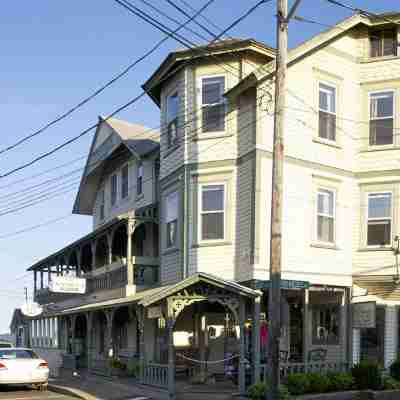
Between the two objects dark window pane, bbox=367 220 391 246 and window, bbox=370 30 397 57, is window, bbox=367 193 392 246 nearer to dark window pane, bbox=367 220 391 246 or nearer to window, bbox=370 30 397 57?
dark window pane, bbox=367 220 391 246

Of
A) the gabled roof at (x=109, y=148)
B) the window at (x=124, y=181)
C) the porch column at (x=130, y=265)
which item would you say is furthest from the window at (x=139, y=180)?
the porch column at (x=130, y=265)

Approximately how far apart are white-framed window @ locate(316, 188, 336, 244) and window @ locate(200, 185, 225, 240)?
2824mm

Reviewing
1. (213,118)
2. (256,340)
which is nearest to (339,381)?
(256,340)

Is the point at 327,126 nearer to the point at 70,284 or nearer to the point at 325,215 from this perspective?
the point at 325,215

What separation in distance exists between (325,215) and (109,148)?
12.7m

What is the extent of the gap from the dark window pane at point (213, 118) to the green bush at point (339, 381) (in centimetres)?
772

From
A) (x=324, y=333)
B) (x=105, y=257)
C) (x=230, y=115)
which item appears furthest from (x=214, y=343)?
(x=105, y=257)

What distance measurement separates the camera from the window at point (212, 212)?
67.0ft

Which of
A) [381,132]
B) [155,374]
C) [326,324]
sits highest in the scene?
[381,132]

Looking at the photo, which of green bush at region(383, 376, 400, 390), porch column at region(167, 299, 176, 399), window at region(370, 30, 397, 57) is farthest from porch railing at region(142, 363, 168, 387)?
window at region(370, 30, 397, 57)

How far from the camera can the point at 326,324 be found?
21766mm

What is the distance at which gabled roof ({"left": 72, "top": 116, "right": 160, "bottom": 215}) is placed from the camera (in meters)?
27.5

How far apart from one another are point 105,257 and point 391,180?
587 inches

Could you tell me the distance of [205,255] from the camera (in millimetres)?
20406
